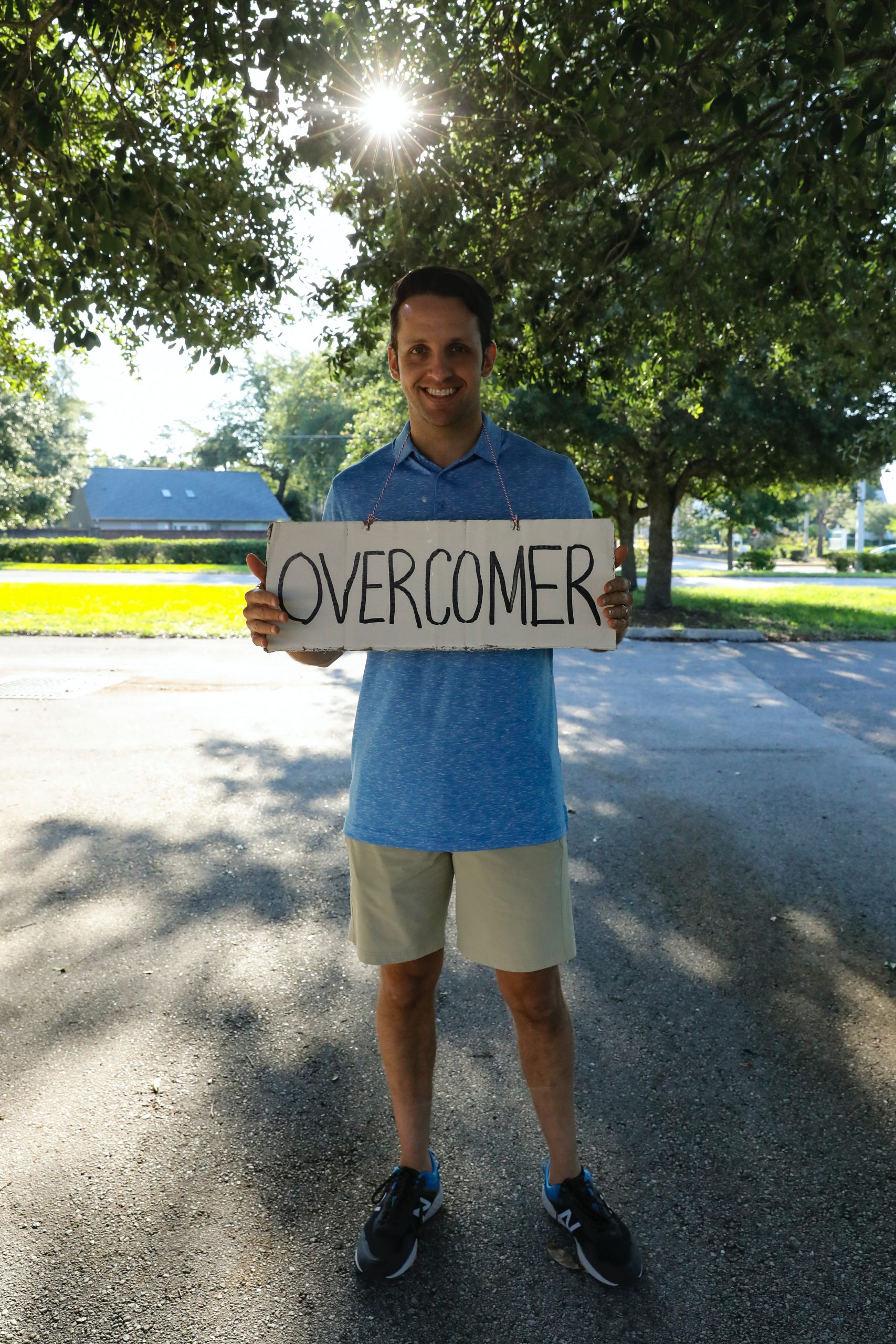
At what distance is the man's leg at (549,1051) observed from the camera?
7.21 ft

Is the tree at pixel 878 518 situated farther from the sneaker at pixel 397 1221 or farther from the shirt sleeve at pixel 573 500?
the sneaker at pixel 397 1221

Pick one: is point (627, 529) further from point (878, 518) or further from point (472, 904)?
point (878, 518)

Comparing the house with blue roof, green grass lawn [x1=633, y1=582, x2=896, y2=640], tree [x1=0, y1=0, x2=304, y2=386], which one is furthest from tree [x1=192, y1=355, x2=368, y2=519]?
tree [x1=0, y1=0, x2=304, y2=386]

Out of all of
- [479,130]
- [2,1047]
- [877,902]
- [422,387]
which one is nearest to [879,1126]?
[877,902]

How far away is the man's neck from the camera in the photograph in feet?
7.21

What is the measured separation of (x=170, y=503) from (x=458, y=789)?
67.1 meters

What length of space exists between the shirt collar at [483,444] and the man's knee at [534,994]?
1242 millimetres

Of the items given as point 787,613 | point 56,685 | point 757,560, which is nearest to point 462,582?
point 56,685

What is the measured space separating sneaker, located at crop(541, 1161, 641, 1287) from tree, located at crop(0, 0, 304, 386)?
4.31 meters

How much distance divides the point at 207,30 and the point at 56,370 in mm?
70419

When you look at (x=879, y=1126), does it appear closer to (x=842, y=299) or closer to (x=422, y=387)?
(x=422, y=387)

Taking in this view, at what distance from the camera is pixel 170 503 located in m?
65.0

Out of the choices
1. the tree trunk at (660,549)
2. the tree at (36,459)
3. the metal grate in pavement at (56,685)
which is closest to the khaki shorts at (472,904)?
the metal grate in pavement at (56,685)

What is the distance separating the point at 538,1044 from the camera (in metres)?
2.24
